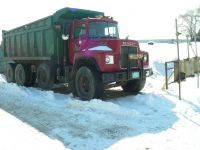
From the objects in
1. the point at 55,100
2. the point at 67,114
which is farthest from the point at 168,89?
the point at 67,114

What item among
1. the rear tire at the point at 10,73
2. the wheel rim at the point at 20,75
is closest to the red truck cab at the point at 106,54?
the wheel rim at the point at 20,75

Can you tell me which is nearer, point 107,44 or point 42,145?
point 42,145

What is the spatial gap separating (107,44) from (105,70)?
0.92 meters

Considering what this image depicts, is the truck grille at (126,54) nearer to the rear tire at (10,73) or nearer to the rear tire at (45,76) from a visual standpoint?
the rear tire at (45,76)

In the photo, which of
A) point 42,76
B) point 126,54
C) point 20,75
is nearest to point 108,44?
point 126,54

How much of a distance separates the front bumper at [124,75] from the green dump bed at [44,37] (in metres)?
3.06

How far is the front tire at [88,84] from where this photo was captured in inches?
421

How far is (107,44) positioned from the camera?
1088cm

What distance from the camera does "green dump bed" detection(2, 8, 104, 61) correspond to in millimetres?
12836

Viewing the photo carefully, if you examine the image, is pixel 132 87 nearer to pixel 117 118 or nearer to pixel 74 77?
pixel 74 77

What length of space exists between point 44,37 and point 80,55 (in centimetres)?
305

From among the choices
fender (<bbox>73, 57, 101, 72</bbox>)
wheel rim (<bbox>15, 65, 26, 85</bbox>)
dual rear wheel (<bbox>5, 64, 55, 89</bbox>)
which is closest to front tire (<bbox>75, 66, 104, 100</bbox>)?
fender (<bbox>73, 57, 101, 72</bbox>)

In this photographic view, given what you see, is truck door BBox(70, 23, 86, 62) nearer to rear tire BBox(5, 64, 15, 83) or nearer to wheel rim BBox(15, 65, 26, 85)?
wheel rim BBox(15, 65, 26, 85)

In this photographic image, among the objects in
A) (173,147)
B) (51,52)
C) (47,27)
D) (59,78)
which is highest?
(47,27)
